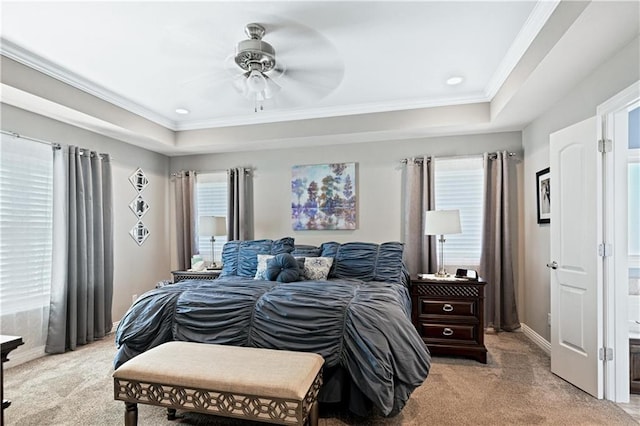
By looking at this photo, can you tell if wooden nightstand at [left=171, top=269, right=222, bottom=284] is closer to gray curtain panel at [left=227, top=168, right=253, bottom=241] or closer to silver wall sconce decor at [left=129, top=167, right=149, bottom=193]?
gray curtain panel at [left=227, top=168, right=253, bottom=241]

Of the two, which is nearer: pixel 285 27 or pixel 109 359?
pixel 285 27

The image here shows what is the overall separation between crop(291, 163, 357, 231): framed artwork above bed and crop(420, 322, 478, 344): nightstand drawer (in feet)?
5.37

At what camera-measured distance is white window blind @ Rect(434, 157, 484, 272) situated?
4.34 meters

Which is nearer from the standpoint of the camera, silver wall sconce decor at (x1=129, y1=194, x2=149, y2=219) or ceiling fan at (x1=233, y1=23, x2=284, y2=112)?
ceiling fan at (x1=233, y1=23, x2=284, y2=112)

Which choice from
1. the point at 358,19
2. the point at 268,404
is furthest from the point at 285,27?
the point at 268,404

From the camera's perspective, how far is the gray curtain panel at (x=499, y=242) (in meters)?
4.13

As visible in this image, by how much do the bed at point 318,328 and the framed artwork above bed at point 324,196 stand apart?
156 cm

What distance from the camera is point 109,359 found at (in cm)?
339

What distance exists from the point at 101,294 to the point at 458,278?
12.9 ft

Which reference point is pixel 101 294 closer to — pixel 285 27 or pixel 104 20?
pixel 104 20

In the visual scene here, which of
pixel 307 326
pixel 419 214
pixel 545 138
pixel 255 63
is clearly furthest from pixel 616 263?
pixel 255 63

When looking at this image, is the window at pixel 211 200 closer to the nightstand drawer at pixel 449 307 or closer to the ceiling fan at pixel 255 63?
the ceiling fan at pixel 255 63

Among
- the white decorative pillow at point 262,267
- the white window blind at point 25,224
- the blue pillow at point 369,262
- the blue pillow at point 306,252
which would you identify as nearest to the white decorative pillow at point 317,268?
the blue pillow at point 369,262

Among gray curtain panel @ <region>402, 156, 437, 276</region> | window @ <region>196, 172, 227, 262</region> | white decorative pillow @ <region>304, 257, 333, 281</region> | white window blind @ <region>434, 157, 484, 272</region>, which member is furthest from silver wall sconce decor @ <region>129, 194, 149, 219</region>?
white window blind @ <region>434, 157, 484, 272</region>
